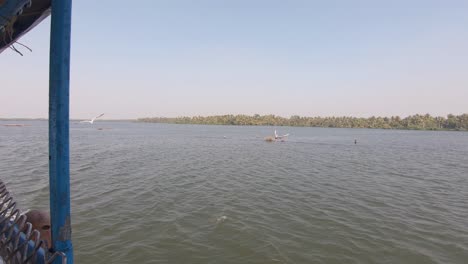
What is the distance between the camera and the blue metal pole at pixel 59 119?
3.90 m

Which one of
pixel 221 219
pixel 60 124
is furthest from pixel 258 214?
pixel 60 124

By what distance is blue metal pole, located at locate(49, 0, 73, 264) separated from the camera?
390 centimetres

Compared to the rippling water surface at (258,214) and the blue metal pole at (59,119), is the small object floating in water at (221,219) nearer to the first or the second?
the rippling water surface at (258,214)

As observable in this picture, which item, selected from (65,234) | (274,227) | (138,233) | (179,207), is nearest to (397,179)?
(274,227)

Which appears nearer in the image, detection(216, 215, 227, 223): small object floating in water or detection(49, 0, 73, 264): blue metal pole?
detection(49, 0, 73, 264): blue metal pole

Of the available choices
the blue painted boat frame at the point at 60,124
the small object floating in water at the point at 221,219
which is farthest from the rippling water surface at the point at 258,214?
the blue painted boat frame at the point at 60,124

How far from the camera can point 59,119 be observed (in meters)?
4.00

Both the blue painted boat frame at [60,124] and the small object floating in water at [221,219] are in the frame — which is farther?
the small object floating in water at [221,219]

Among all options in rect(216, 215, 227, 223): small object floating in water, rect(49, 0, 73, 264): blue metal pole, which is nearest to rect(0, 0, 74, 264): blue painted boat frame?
rect(49, 0, 73, 264): blue metal pole

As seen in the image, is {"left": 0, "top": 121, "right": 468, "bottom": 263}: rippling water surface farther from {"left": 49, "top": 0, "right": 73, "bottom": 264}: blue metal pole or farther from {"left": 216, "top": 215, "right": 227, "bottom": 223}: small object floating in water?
{"left": 49, "top": 0, "right": 73, "bottom": 264}: blue metal pole

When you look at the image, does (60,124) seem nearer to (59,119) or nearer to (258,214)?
(59,119)

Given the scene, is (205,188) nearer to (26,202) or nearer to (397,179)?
Result: (26,202)

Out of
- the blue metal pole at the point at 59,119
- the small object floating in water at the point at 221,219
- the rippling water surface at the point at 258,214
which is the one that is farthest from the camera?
the small object floating in water at the point at 221,219

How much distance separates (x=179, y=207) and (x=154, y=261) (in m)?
5.65
